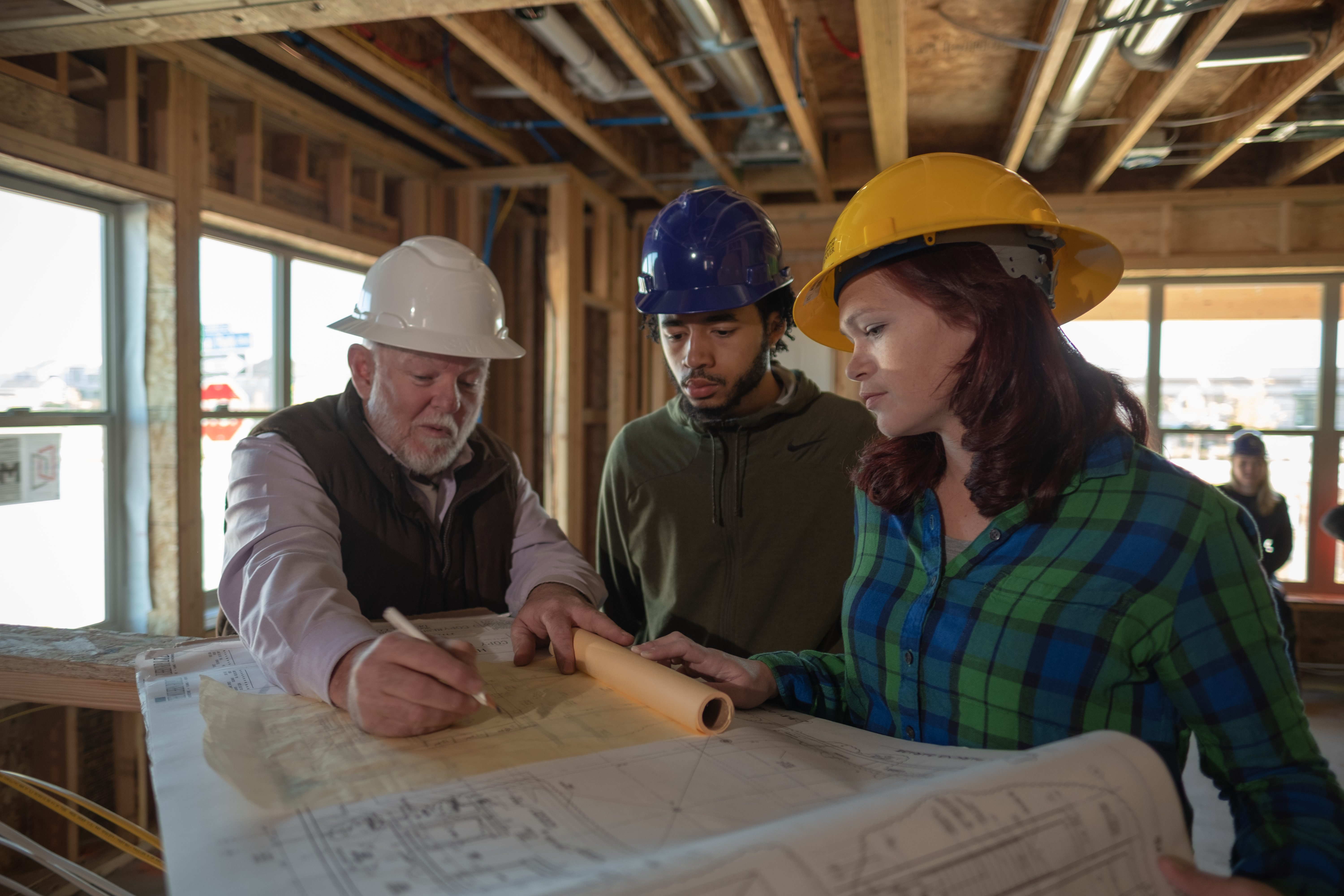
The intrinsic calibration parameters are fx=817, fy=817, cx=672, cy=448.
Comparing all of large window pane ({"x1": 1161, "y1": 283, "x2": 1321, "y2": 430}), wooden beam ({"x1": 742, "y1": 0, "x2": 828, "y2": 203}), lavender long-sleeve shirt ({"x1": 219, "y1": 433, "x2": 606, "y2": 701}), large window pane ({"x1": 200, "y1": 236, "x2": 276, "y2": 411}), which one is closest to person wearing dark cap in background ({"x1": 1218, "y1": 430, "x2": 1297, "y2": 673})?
large window pane ({"x1": 1161, "y1": 283, "x2": 1321, "y2": 430})

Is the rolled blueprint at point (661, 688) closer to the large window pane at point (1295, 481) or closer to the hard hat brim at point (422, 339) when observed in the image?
the hard hat brim at point (422, 339)

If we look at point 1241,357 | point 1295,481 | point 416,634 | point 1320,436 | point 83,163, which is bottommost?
point 1295,481

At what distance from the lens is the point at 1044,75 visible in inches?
129

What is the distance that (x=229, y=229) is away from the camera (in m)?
3.66

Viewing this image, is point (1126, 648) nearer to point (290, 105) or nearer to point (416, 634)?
point (416, 634)

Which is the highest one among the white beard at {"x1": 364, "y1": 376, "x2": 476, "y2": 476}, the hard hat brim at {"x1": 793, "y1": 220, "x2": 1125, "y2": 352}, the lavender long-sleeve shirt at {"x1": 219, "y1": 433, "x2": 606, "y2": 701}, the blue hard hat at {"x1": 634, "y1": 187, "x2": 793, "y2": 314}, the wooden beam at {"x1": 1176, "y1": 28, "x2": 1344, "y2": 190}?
the wooden beam at {"x1": 1176, "y1": 28, "x2": 1344, "y2": 190}

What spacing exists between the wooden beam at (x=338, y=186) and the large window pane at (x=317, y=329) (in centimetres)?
27

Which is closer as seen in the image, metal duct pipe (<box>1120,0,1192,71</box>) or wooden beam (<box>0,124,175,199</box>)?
wooden beam (<box>0,124,175,199</box>)

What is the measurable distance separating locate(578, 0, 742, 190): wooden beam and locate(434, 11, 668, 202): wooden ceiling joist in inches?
11.0

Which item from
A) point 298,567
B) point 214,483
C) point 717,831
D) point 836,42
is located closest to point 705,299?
point 298,567

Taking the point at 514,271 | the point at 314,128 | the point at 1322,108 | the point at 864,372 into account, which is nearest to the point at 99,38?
the point at 314,128

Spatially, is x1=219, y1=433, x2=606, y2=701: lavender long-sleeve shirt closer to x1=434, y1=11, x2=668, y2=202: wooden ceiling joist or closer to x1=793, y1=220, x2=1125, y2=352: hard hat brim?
x1=793, y1=220, x2=1125, y2=352: hard hat brim

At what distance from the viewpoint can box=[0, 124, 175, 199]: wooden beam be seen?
2.62 meters

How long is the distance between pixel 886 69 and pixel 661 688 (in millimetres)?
2951
